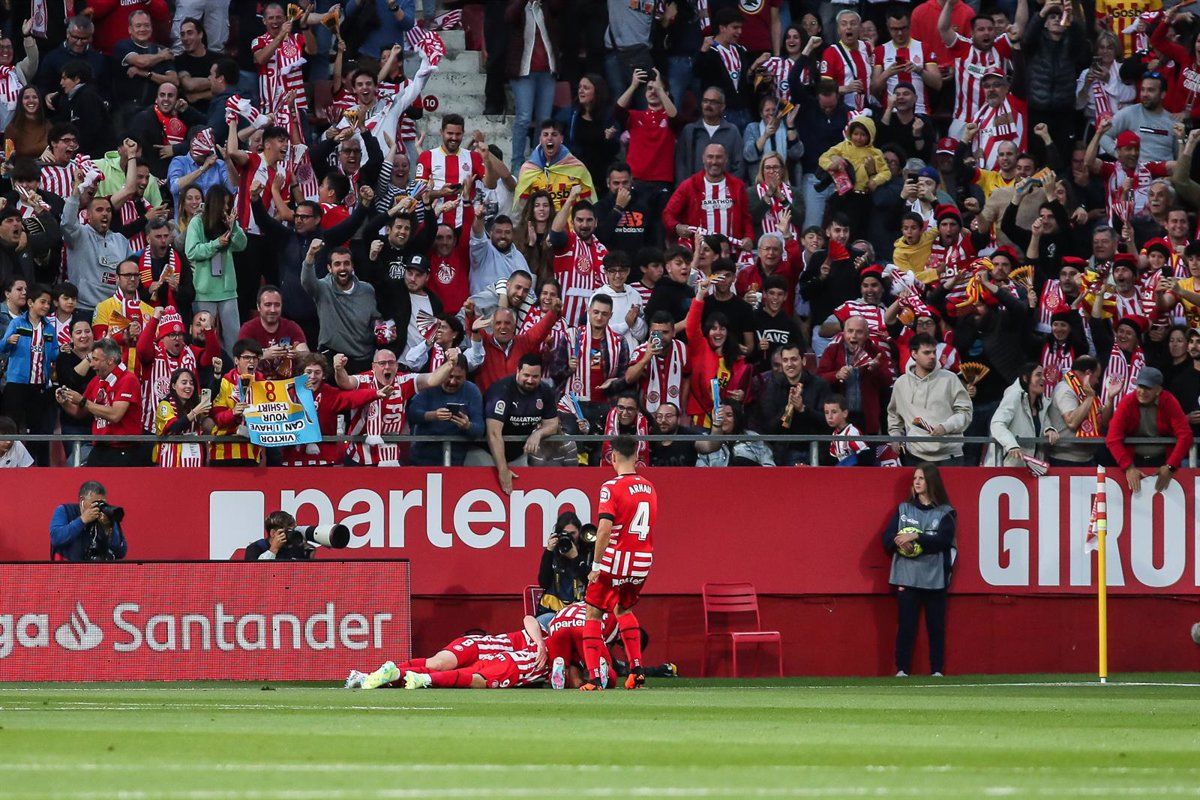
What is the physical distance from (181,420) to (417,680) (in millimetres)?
4569

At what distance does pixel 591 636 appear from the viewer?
16.1 meters

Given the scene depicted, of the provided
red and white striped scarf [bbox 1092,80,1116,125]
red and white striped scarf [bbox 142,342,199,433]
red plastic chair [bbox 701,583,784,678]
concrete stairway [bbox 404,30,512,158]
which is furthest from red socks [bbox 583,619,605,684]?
red and white striped scarf [bbox 1092,80,1116,125]

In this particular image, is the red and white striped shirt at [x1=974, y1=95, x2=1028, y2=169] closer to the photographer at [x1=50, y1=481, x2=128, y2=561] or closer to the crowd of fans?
the crowd of fans

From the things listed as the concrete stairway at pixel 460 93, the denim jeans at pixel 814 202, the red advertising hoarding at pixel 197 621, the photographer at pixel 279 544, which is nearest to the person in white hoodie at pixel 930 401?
the denim jeans at pixel 814 202

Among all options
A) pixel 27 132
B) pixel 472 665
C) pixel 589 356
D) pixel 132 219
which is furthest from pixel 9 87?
pixel 472 665

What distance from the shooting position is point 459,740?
10.5 metres

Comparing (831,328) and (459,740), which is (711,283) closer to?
(831,328)

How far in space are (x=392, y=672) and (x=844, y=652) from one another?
6.08 metres

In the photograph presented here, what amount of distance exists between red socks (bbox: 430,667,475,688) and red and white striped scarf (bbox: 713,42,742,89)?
996 centimetres

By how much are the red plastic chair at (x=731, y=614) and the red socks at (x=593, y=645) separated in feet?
13.4

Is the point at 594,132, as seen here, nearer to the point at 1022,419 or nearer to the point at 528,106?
the point at 528,106

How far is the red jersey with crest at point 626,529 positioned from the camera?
15961 mm

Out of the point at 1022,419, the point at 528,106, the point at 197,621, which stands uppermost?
the point at 528,106

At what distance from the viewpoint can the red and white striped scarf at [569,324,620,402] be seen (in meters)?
20.1
